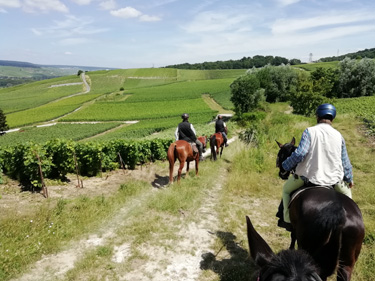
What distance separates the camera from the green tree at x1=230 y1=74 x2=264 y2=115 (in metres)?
38.5

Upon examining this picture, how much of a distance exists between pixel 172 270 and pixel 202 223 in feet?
6.26

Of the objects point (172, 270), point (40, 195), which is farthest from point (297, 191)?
point (40, 195)

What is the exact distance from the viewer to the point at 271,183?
9.60 metres

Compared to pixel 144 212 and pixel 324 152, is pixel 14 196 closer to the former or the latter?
pixel 144 212

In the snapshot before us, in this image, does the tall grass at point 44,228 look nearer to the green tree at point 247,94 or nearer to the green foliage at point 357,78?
the green tree at point 247,94

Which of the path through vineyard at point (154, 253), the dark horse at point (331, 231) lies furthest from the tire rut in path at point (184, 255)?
→ the dark horse at point (331, 231)

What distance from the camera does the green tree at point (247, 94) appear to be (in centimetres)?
3850

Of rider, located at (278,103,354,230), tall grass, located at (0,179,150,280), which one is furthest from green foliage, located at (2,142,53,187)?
rider, located at (278,103,354,230)

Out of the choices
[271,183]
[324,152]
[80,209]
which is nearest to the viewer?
[324,152]

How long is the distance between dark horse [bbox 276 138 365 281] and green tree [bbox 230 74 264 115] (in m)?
35.6

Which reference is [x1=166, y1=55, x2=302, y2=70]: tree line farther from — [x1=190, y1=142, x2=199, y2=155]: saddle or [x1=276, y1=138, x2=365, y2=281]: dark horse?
[x1=276, y1=138, x2=365, y2=281]: dark horse

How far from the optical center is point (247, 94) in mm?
38469

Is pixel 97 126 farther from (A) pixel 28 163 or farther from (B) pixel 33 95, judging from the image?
(B) pixel 33 95

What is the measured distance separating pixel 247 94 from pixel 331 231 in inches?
1463
